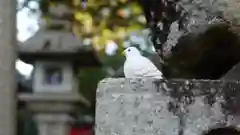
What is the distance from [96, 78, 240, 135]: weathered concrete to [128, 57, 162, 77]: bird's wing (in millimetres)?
37

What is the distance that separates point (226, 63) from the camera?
4.26ft

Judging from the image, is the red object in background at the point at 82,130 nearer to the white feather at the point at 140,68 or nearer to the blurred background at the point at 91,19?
the blurred background at the point at 91,19

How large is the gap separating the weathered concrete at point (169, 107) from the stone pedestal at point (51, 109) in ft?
11.9

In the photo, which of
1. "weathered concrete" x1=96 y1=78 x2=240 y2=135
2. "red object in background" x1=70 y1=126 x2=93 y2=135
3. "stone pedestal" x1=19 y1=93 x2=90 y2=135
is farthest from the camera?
"red object in background" x1=70 y1=126 x2=93 y2=135

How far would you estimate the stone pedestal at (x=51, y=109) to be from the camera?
480cm

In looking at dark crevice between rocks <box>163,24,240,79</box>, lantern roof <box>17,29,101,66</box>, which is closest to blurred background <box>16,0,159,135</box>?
lantern roof <box>17,29,101,66</box>

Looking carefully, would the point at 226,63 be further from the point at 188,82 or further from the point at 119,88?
the point at 119,88

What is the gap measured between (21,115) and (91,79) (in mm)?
1770

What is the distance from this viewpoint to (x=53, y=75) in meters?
5.08

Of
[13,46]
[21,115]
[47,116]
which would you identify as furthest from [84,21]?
[13,46]

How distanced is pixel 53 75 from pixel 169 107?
3971mm

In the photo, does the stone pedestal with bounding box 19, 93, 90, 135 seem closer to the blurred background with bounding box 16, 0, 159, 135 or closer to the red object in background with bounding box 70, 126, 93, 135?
the blurred background with bounding box 16, 0, 159, 135

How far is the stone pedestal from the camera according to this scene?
4.80 m

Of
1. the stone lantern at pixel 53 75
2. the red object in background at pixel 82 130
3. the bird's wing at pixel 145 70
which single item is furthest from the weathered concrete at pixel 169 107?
A: the red object in background at pixel 82 130
